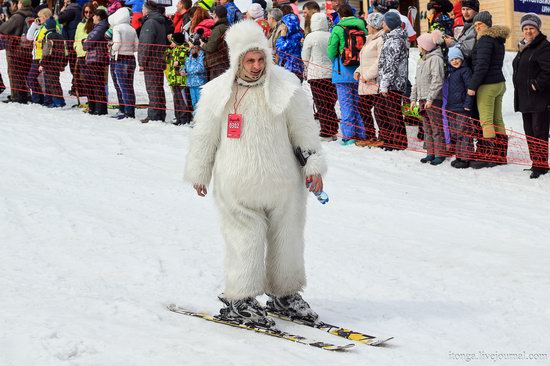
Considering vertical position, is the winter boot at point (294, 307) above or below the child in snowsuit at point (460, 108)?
below

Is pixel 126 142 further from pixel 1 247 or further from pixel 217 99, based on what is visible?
pixel 217 99

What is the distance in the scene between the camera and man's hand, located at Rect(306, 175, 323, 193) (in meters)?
5.79

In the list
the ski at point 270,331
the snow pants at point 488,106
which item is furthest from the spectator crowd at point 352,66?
the ski at point 270,331

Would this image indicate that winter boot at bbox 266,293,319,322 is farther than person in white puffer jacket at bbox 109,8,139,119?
No

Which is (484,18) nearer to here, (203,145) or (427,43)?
(427,43)

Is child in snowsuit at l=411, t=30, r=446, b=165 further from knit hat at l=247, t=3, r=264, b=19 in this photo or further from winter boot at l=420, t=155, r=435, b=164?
knit hat at l=247, t=3, r=264, b=19

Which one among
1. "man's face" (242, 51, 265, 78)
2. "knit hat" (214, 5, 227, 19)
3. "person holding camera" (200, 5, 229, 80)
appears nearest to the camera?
"man's face" (242, 51, 265, 78)

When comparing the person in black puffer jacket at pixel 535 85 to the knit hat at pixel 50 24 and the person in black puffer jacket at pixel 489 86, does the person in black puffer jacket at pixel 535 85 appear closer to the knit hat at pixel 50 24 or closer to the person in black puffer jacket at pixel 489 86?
the person in black puffer jacket at pixel 489 86

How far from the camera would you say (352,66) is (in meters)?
12.7

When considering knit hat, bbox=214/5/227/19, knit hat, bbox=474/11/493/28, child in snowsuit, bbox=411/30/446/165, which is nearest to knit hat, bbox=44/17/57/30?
knit hat, bbox=214/5/227/19

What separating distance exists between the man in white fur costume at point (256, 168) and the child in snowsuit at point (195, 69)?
777 centimetres

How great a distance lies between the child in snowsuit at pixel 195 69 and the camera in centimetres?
1365

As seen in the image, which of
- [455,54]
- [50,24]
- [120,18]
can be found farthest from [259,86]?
[50,24]

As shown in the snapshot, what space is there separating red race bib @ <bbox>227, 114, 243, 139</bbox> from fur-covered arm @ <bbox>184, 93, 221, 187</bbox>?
0.11 meters
